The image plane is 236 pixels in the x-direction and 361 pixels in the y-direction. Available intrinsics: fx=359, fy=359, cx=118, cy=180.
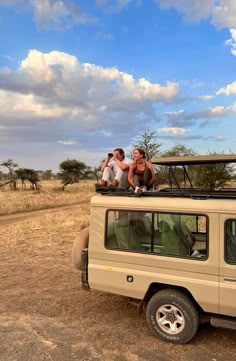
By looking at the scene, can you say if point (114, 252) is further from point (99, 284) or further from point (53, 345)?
point (53, 345)

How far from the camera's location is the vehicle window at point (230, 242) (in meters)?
3.93

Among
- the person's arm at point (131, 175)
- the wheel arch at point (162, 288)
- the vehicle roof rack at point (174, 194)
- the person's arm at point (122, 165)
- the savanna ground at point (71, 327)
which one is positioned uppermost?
the person's arm at point (122, 165)

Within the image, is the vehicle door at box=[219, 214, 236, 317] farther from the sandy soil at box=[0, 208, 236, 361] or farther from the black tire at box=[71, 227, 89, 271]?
the black tire at box=[71, 227, 89, 271]

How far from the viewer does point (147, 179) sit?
5883mm

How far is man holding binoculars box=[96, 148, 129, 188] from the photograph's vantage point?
6164 mm

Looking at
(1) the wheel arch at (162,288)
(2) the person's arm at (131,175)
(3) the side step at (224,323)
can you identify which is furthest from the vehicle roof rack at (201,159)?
(3) the side step at (224,323)

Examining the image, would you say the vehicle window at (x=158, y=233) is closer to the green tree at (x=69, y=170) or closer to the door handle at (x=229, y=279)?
the door handle at (x=229, y=279)

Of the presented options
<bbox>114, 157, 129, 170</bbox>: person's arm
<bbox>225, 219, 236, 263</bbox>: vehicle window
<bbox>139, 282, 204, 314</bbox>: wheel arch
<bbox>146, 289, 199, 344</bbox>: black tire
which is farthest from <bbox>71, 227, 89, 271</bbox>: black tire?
<bbox>225, 219, 236, 263</bbox>: vehicle window

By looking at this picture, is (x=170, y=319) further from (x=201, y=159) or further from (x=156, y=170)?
(x=156, y=170)

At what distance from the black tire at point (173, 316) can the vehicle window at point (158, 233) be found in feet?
1.70

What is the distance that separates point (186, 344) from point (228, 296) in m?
0.89

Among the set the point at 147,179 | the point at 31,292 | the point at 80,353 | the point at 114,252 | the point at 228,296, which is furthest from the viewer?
the point at 31,292

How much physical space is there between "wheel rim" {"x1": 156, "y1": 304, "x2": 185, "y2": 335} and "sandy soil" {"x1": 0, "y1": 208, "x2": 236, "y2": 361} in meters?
0.18

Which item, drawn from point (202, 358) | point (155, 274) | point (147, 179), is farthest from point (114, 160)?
point (202, 358)
